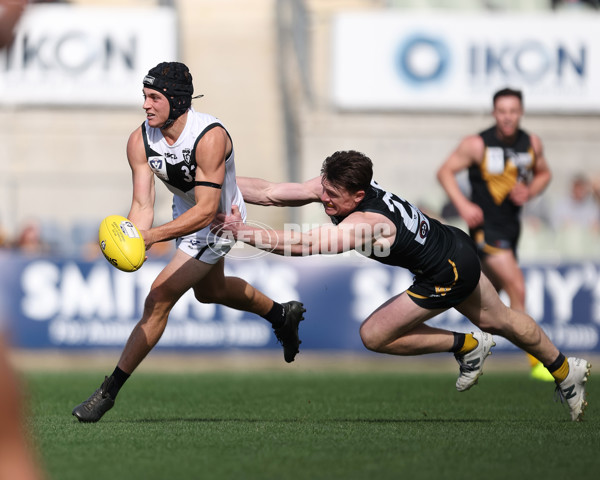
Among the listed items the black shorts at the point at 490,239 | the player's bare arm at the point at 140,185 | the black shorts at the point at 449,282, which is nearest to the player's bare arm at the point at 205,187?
the player's bare arm at the point at 140,185

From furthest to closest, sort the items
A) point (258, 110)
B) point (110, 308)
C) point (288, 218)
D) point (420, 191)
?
1. point (258, 110)
2. point (420, 191)
3. point (288, 218)
4. point (110, 308)

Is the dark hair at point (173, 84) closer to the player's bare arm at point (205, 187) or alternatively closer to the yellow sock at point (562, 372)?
the player's bare arm at point (205, 187)

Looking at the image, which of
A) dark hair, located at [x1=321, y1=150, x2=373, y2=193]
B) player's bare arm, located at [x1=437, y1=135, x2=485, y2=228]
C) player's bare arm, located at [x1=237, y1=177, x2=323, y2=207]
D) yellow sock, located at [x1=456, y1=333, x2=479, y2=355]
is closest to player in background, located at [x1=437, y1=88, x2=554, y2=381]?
player's bare arm, located at [x1=437, y1=135, x2=485, y2=228]

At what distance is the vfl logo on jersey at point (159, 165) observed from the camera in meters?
6.88

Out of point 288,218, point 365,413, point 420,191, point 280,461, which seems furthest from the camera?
point 420,191

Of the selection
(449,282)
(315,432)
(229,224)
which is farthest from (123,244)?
(449,282)

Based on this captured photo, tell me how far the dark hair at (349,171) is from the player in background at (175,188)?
0.70m

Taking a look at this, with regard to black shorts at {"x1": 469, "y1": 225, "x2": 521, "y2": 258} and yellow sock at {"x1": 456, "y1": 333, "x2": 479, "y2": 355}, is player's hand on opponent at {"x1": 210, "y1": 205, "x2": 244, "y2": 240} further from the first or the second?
black shorts at {"x1": 469, "y1": 225, "x2": 521, "y2": 258}

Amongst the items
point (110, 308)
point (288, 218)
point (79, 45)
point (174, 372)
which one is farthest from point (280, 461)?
point (79, 45)

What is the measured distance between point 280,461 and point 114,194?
1232 cm

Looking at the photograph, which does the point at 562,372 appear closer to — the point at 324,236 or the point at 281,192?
the point at 324,236

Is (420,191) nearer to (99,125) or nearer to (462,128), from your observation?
(462,128)

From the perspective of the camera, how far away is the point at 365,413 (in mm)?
7711

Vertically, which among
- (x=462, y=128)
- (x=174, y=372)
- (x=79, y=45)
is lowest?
(x=174, y=372)
